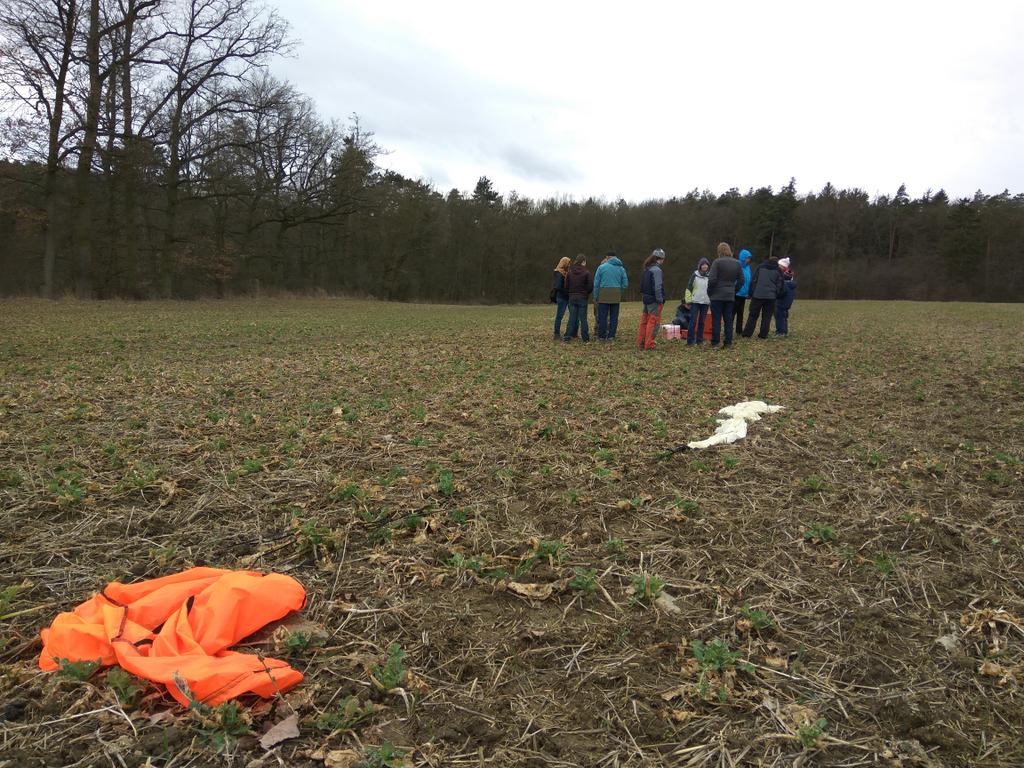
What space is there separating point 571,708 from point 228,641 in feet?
4.59

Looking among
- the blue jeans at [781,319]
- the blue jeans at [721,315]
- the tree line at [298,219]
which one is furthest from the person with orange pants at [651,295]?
the tree line at [298,219]

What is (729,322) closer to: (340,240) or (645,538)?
(645,538)

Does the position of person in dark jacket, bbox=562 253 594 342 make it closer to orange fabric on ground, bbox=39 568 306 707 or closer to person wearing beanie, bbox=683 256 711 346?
person wearing beanie, bbox=683 256 711 346

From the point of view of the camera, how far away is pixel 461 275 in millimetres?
52375

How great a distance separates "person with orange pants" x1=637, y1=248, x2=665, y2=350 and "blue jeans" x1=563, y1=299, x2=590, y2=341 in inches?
53.3

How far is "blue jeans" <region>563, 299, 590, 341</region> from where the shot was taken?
1224cm

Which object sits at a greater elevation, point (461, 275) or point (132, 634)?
point (461, 275)

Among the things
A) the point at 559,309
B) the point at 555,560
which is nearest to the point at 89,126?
the point at 559,309

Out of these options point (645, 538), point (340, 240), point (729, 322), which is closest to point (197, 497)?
point (645, 538)

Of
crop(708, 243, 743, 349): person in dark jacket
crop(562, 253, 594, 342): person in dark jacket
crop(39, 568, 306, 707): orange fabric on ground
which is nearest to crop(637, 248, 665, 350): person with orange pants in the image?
crop(708, 243, 743, 349): person in dark jacket

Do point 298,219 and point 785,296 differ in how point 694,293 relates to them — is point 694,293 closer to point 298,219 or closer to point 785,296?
point 785,296

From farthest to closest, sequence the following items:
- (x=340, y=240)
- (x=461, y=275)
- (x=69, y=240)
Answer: (x=461, y=275) < (x=340, y=240) < (x=69, y=240)

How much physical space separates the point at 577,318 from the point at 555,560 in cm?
976

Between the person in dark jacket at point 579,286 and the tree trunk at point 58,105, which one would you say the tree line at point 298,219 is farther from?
the person in dark jacket at point 579,286
